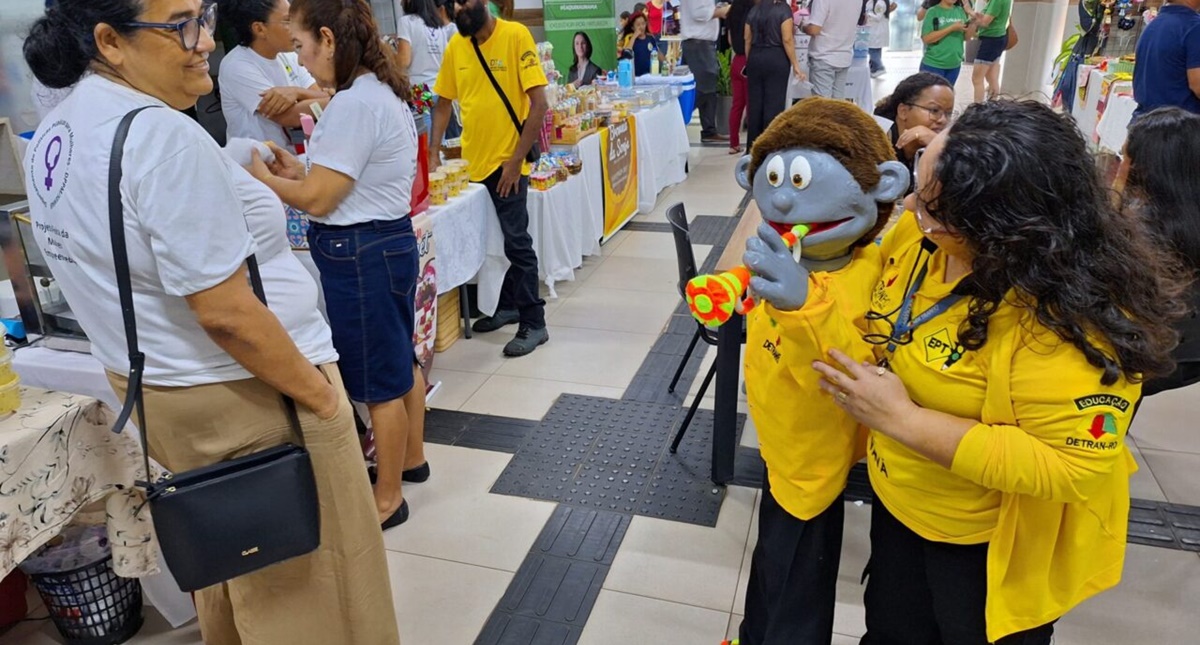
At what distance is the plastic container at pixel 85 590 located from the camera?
2.00 m

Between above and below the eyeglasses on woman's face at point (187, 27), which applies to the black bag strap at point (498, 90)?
below

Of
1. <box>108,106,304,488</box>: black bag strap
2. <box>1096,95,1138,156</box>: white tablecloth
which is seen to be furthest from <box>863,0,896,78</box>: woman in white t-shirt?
<box>108,106,304,488</box>: black bag strap

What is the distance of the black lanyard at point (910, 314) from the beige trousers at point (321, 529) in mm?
1043

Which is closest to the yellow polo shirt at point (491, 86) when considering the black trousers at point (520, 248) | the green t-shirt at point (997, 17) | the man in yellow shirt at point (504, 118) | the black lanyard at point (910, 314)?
the man in yellow shirt at point (504, 118)

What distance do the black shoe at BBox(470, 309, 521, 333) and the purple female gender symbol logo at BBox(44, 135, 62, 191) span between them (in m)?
2.65

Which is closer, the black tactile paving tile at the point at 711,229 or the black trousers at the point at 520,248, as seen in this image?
the black trousers at the point at 520,248

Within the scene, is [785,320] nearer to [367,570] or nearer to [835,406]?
[835,406]

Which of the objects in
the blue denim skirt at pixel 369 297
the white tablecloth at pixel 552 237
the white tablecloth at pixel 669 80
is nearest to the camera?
the blue denim skirt at pixel 369 297

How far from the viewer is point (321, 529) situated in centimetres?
165

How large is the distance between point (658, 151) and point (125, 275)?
5152mm

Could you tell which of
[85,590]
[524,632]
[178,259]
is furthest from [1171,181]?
[85,590]

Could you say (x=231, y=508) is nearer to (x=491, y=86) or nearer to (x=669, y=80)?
(x=491, y=86)

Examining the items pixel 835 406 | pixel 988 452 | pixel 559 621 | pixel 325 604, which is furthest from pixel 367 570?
pixel 988 452

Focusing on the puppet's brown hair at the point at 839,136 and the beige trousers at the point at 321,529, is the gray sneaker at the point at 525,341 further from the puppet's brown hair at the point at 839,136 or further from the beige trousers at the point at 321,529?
the puppet's brown hair at the point at 839,136
